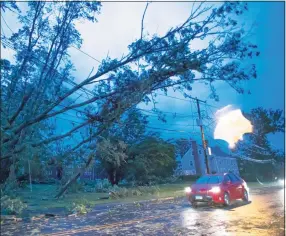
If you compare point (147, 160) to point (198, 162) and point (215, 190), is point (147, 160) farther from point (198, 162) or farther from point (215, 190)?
point (198, 162)

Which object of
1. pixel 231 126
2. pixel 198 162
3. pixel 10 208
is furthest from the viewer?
pixel 198 162

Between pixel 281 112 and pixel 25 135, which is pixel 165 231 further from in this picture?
pixel 281 112

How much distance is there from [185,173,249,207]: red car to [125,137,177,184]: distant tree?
18.6 meters

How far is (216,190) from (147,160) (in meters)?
20.8

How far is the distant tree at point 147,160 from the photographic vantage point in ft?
113

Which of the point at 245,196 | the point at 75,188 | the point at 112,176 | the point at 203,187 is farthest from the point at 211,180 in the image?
the point at 112,176

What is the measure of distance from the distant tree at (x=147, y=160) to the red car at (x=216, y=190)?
18.6 m

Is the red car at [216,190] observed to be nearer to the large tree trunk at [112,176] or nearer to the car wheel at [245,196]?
the car wheel at [245,196]

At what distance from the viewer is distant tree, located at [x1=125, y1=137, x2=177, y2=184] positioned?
34531 mm

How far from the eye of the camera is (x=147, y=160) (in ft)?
115

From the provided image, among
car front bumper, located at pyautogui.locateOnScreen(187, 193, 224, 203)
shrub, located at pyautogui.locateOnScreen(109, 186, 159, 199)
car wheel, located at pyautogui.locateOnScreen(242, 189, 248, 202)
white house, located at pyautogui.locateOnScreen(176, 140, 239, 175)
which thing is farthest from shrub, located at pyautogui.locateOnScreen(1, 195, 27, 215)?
white house, located at pyautogui.locateOnScreen(176, 140, 239, 175)

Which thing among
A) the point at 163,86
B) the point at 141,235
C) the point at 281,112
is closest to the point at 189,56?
the point at 163,86

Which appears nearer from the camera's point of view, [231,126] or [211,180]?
[211,180]

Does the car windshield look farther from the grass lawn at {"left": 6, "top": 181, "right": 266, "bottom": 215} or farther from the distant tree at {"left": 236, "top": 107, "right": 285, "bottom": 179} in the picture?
the distant tree at {"left": 236, "top": 107, "right": 285, "bottom": 179}
